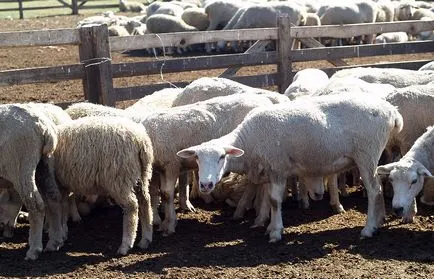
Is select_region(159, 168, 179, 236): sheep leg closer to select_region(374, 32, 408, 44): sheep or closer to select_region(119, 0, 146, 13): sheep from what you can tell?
select_region(374, 32, 408, 44): sheep

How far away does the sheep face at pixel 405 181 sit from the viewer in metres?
7.72

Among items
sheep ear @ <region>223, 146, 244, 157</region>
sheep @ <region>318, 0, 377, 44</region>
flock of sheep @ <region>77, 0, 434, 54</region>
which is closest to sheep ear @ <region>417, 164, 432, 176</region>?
sheep ear @ <region>223, 146, 244, 157</region>

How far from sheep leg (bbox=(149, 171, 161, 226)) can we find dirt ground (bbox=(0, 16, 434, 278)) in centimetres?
26

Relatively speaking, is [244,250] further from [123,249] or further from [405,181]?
[405,181]

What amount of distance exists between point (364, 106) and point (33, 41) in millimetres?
4479

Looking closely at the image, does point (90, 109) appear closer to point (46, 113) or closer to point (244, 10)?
point (46, 113)

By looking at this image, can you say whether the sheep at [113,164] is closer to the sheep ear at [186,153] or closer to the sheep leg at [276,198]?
the sheep ear at [186,153]

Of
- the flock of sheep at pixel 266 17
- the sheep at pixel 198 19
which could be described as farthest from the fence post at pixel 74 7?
the sheep at pixel 198 19

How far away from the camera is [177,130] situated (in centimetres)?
845

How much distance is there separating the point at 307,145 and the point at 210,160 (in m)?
0.98

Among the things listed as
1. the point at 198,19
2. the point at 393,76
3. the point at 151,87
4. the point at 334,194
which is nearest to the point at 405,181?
the point at 334,194

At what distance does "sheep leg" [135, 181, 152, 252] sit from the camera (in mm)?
7789

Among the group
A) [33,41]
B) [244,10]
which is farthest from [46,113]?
[244,10]

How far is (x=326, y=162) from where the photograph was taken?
7914 millimetres
